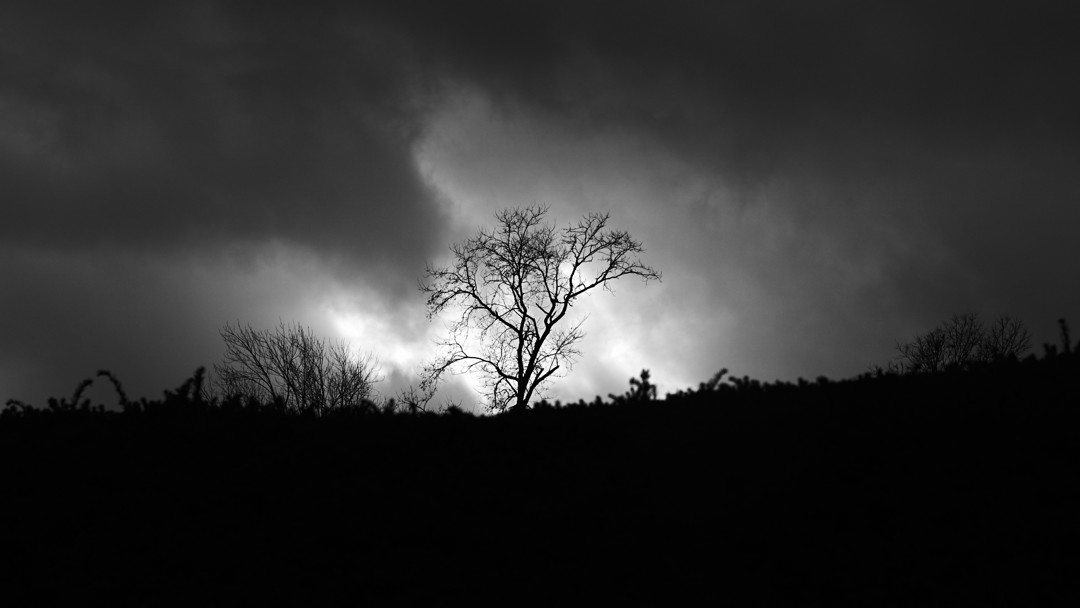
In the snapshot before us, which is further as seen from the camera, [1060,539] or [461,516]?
[461,516]

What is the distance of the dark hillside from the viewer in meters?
4.36

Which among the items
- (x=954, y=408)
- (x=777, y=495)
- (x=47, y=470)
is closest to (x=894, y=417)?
(x=954, y=408)

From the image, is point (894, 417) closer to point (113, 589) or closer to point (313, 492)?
point (313, 492)

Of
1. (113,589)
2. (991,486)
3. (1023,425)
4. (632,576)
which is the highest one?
(1023,425)

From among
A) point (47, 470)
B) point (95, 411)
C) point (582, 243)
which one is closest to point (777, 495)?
point (47, 470)

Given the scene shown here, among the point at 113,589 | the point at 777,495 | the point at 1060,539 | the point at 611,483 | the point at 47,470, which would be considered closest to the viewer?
the point at 1060,539

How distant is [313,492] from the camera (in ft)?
18.4

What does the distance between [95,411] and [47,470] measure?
4.46 ft

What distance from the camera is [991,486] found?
470cm

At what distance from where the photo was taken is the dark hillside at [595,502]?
4.36 meters

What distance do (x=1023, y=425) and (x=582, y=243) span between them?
36.0 metres

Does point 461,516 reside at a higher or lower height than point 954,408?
lower

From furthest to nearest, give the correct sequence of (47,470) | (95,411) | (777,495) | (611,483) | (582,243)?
(582,243)
(95,411)
(47,470)
(611,483)
(777,495)

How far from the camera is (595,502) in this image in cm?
522
